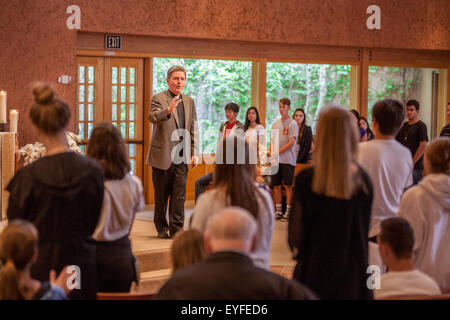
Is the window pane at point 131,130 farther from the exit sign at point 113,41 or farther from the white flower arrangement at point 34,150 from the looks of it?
the white flower arrangement at point 34,150

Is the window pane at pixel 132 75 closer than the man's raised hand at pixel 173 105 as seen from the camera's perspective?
No

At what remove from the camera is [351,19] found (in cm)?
895

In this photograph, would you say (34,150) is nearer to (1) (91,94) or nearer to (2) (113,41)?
(1) (91,94)

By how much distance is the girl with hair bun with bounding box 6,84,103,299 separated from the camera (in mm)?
2533

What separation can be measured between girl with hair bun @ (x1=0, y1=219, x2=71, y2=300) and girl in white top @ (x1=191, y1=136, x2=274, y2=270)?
0.69 meters

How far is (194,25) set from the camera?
8.16 metres

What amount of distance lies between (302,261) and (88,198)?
918mm

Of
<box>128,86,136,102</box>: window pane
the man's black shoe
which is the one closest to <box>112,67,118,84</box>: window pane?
<box>128,86,136,102</box>: window pane

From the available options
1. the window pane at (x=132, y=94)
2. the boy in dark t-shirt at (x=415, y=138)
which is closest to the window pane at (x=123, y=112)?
the window pane at (x=132, y=94)

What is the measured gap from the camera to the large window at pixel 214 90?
28.7 ft

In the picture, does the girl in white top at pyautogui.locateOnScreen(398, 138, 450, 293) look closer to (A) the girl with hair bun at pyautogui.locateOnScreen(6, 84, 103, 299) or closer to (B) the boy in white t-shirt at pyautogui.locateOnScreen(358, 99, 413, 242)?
(B) the boy in white t-shirt at pyautogui.locateOnScreen(358, 99, 413, 242)

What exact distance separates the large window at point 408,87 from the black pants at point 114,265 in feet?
23.4
